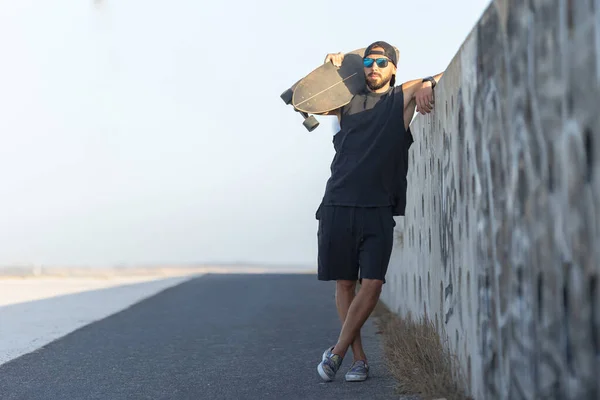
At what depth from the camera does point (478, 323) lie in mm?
4258

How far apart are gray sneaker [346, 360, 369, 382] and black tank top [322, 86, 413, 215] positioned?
101cm

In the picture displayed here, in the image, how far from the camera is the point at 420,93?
5609mm

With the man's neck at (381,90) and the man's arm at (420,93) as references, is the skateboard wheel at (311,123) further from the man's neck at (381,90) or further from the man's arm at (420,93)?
the man's arm at (420,93)

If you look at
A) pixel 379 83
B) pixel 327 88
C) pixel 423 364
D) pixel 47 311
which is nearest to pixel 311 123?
pixel 327 88

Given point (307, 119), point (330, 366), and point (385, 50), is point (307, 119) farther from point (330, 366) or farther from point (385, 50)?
point (330, 366)

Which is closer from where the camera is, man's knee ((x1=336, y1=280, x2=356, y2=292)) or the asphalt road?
the asphalt road

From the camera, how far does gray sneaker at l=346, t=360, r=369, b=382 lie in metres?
5.63

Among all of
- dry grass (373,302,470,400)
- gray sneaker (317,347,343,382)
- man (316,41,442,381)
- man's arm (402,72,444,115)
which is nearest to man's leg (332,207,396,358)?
man (316,41,442,381)

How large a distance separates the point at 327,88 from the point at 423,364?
6.02ft

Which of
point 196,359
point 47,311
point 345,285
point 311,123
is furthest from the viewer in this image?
point 47,311

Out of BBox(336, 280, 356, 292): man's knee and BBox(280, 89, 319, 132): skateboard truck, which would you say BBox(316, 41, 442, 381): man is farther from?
BBox(280, 89, 319, 132): skateboard truck

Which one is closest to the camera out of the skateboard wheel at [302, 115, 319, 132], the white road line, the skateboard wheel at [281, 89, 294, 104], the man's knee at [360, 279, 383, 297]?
the man's knee at [360, 279, 383, 297]

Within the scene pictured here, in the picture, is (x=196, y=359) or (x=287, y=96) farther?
(x=196, y=359)

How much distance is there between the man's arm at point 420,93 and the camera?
18.4 feet
